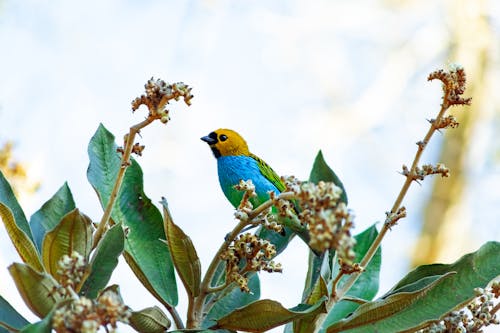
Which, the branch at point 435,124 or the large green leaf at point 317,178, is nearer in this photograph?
the branch at point 435,124

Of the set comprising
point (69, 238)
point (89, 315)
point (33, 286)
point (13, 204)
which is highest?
point (13, 204)

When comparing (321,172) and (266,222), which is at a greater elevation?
(321,172)

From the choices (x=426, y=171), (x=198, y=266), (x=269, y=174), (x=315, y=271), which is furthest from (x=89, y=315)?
(x=269, y=174)

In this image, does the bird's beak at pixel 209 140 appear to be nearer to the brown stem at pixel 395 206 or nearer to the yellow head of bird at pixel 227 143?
the yellow head of bird at pixel 227 143

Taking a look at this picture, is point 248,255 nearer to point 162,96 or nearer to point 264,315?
point 264,315

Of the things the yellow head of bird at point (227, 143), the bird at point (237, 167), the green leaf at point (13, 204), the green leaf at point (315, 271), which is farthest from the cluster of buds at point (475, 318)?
the yellow head of bird at point (227, 143)

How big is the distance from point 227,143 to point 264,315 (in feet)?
6.18

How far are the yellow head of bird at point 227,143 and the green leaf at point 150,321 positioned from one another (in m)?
1.85

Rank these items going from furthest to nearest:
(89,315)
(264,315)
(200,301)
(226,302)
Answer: (226,302), (200,301), (264,315), (89,315)

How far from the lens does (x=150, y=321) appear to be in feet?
3.74

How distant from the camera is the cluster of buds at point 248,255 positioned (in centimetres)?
117

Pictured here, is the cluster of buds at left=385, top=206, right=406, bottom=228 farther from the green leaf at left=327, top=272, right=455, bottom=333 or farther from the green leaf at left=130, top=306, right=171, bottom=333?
the green leaf at left=130, top=306, right=171, bottom=333

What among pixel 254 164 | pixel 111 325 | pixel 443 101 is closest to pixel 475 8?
pixel 254 164

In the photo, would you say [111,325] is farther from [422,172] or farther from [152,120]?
[422,172]
